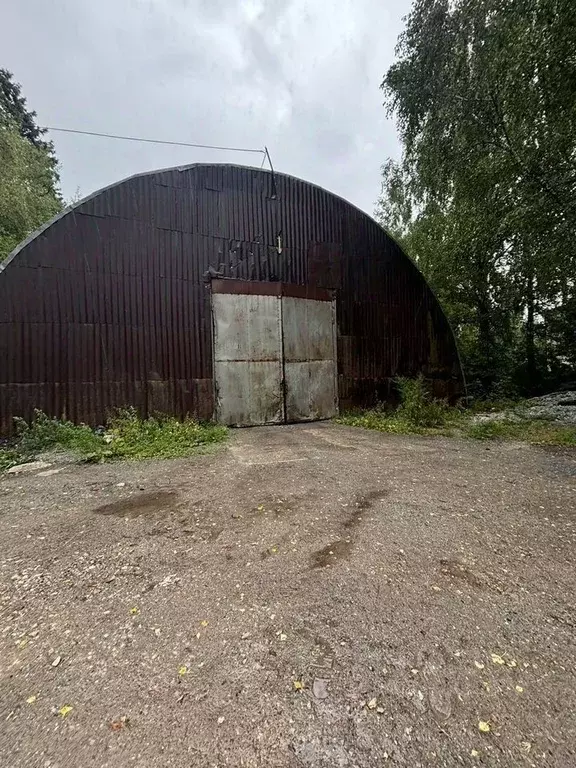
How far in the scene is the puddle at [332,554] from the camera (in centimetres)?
254

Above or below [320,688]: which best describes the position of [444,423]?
below

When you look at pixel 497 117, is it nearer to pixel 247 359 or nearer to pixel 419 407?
pixel 419 407

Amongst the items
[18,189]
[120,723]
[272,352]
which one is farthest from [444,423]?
[18,189]

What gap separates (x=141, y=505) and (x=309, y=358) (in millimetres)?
5765

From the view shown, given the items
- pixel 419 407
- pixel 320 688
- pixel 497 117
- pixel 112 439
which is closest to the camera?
pixel 320 688

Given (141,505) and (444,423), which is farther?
(444,423)

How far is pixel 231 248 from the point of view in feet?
26.6

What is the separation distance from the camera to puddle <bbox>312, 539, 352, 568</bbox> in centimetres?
254

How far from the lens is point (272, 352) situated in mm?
8453

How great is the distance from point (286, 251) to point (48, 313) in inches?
189

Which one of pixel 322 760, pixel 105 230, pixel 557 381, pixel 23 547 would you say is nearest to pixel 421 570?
pixel 322 760

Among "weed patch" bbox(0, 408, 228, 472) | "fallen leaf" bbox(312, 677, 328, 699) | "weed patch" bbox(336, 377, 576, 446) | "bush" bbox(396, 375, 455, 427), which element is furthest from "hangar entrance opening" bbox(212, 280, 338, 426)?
"fallen leaf" bbox(312, 677, 328, 699)

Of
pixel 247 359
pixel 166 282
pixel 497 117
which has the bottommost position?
pixel 247 359

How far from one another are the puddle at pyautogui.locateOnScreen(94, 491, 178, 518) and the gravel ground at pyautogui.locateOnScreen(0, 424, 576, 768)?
0.09 feet
